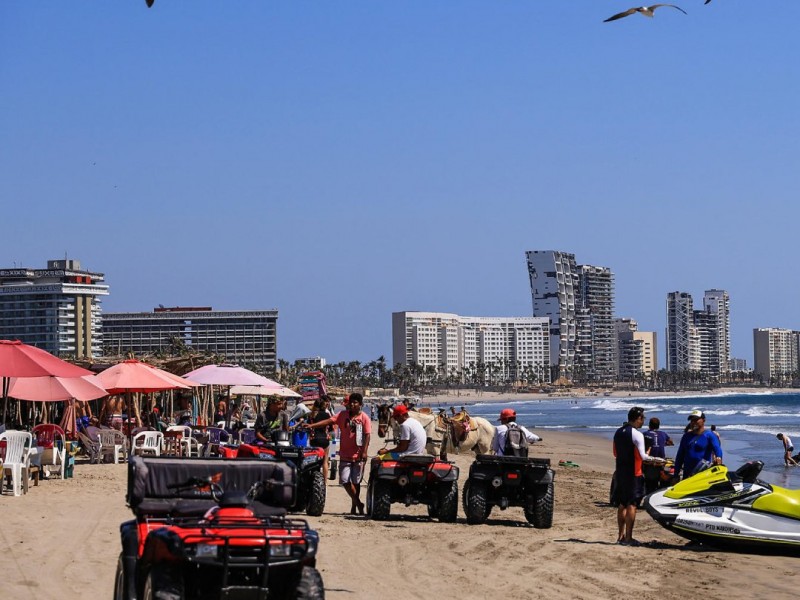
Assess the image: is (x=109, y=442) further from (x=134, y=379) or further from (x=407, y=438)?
(x=407, y=438)

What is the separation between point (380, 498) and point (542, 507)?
6.05ft

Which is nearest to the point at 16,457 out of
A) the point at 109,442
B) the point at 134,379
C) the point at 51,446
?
the point at 51,446

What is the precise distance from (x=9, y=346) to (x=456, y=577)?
32.0 ft

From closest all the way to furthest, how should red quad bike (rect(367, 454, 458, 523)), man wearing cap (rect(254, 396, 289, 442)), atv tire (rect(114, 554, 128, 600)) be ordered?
atv tire (rect(114, 554, 128, 600))
red quad bike (rect(367, 454, 458, 523))
man wearing cap (rect(254, 396, 289, 442))

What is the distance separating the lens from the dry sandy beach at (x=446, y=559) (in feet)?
30.3

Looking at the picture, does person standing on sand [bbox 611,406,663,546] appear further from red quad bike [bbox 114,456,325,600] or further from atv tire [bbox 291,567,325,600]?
atv tire [bbox 291,567,325,600]

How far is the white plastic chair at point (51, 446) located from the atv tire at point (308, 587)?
11.8m

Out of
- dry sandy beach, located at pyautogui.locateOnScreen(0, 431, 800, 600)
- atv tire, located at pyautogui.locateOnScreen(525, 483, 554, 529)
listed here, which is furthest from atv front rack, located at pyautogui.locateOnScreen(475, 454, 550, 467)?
dry sandy beach, located at pyautogui.locateOnScreen(0, 431, 800, 600)

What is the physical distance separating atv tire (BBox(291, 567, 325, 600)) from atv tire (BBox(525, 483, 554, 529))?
24.7ft

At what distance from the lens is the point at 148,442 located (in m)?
21.7

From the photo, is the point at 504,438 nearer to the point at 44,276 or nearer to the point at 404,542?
the point at 404,542

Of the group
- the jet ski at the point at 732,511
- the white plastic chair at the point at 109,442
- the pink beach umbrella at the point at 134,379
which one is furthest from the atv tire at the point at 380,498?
the white plastic chair at the point at 109,442

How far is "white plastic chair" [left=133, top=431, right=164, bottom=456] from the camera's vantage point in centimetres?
2058

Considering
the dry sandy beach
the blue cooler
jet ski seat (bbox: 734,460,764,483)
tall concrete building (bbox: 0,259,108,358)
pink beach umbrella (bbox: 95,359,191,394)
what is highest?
tall concrete building (bbox: 0,259,108,358)
